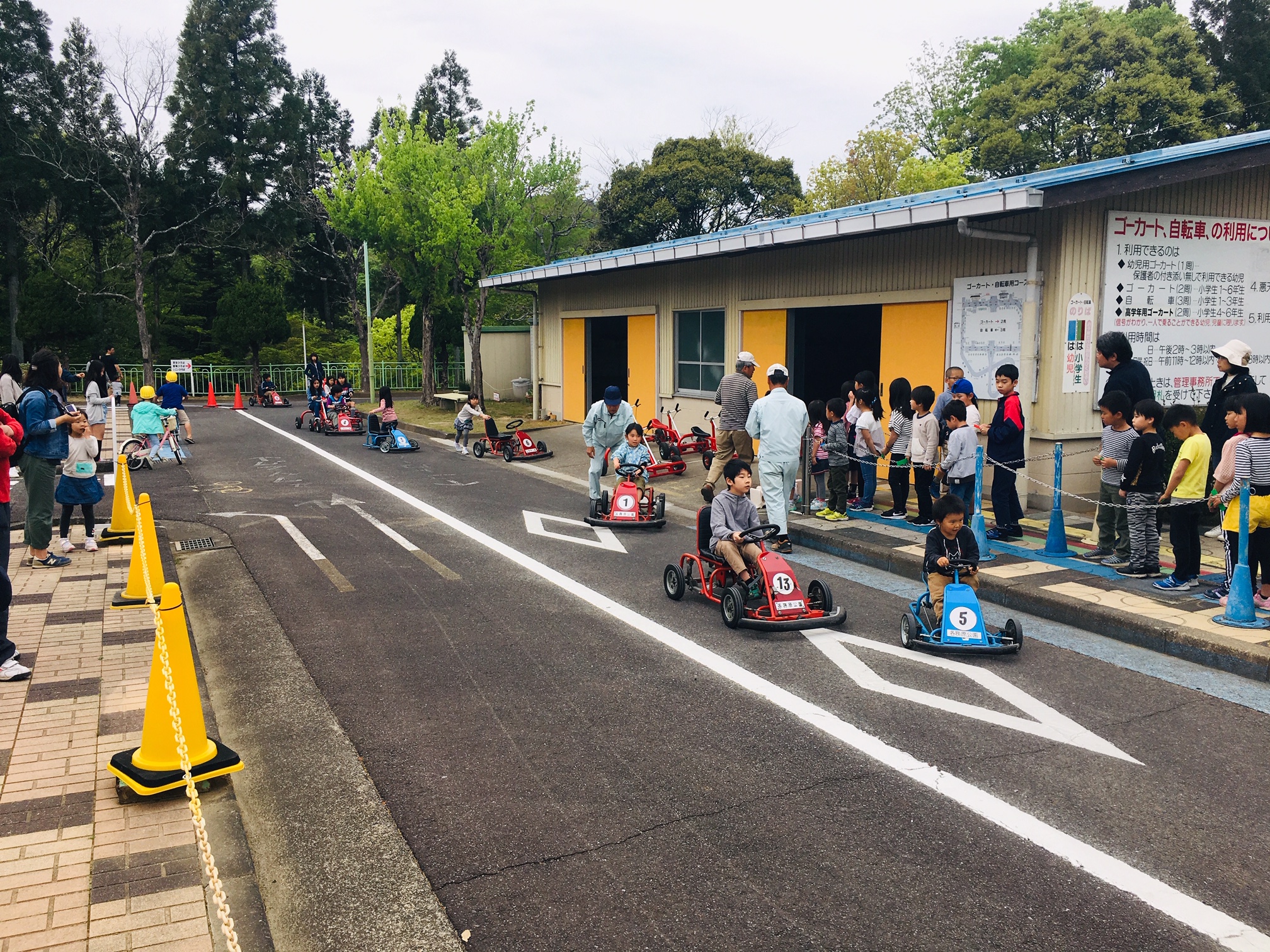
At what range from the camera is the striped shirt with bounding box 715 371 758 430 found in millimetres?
11977

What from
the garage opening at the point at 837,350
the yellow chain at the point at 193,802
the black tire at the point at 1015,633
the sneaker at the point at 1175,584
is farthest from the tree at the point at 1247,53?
the yellow chain at the point at 193,802

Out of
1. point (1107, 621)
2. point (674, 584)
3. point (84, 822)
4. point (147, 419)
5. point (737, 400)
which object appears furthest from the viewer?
point (147, 419)

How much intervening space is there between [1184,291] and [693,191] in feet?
106

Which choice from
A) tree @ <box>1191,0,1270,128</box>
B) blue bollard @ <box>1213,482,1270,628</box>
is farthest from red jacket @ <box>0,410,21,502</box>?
tree @ <box>1191,0,1270,128</box>

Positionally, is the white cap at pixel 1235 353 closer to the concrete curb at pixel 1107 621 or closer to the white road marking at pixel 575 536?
the concrete curb at pixel 1107 621

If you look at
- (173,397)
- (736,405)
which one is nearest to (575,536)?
(736,405)

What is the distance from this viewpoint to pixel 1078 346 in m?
11.8

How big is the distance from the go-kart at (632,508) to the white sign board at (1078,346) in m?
5.33

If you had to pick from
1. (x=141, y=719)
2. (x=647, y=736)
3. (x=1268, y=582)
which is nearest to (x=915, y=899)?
(x=647, y=736)

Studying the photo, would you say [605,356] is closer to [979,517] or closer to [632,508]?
[632,508]

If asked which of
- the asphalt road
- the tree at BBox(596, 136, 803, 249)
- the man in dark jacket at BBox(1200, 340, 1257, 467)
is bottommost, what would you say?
the asphalt road

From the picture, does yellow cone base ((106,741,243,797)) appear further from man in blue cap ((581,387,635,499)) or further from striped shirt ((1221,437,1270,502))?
man in blue cap ((581,387,635,499))

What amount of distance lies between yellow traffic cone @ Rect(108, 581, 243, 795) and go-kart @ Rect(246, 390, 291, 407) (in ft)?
108

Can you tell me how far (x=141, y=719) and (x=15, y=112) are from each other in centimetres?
4544
